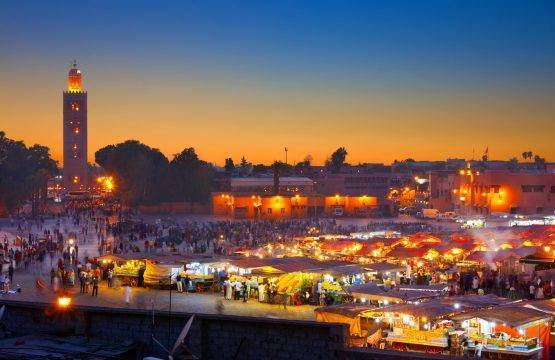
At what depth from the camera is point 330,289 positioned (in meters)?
22.5

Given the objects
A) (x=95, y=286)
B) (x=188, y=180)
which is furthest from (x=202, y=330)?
(x=188, y=180)

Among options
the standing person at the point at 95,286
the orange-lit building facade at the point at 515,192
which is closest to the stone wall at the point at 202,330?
the standing person at the point at 95,286

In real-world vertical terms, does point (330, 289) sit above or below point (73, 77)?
below

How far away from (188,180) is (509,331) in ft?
222

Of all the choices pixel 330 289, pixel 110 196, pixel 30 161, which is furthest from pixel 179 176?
pixel 330 289

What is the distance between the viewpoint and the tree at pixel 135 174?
7881 cm

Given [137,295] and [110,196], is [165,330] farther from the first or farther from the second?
[110,196]

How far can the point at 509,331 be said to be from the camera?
14828 mm

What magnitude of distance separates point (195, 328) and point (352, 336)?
4.75 meters

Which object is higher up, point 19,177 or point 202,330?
point 19,177

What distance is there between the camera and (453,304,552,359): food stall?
14375mm

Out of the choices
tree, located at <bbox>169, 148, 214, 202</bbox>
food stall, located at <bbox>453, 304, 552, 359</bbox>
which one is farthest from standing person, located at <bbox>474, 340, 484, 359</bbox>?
tree, located at <bbox>169, 148, 214, 202</bbox>

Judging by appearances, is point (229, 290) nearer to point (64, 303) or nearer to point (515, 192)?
point (64, 303)

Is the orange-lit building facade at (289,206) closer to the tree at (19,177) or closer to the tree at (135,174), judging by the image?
the tree at (135,174)
